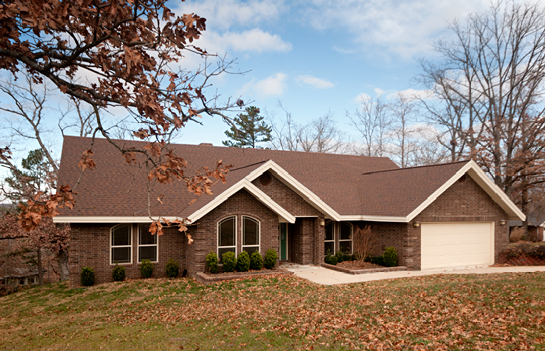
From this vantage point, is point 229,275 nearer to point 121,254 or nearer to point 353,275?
point 121,254

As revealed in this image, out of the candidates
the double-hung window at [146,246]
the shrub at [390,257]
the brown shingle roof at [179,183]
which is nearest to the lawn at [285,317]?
the double-hung window at [146,246]

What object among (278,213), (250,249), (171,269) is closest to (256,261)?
(250,249)

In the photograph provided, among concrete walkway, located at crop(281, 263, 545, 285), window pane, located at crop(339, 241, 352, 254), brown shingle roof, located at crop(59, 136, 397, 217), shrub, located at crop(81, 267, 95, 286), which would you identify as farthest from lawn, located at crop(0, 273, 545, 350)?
window pane, located at crop(339, 241, 352, 254)

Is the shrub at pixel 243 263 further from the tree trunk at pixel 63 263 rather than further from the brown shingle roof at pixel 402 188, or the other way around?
the tree trunk at pixel 63 263

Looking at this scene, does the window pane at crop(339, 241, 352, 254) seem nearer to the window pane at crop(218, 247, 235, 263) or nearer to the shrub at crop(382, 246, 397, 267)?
the shrub at crop(382, 246, 397, 267)

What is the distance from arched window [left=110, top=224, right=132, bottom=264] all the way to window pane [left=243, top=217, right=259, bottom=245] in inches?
186

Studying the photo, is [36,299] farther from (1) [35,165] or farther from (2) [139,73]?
(1) [35,165]

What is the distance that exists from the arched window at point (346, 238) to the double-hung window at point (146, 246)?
936 cm

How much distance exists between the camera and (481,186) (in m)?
19.2

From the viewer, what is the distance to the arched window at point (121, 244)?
51.3 feet

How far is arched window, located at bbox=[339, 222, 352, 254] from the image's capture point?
20359mm

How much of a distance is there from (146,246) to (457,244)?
14445 millimetres

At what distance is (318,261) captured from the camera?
1873cm

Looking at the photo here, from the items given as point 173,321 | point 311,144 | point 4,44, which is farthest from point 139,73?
point 311,144
